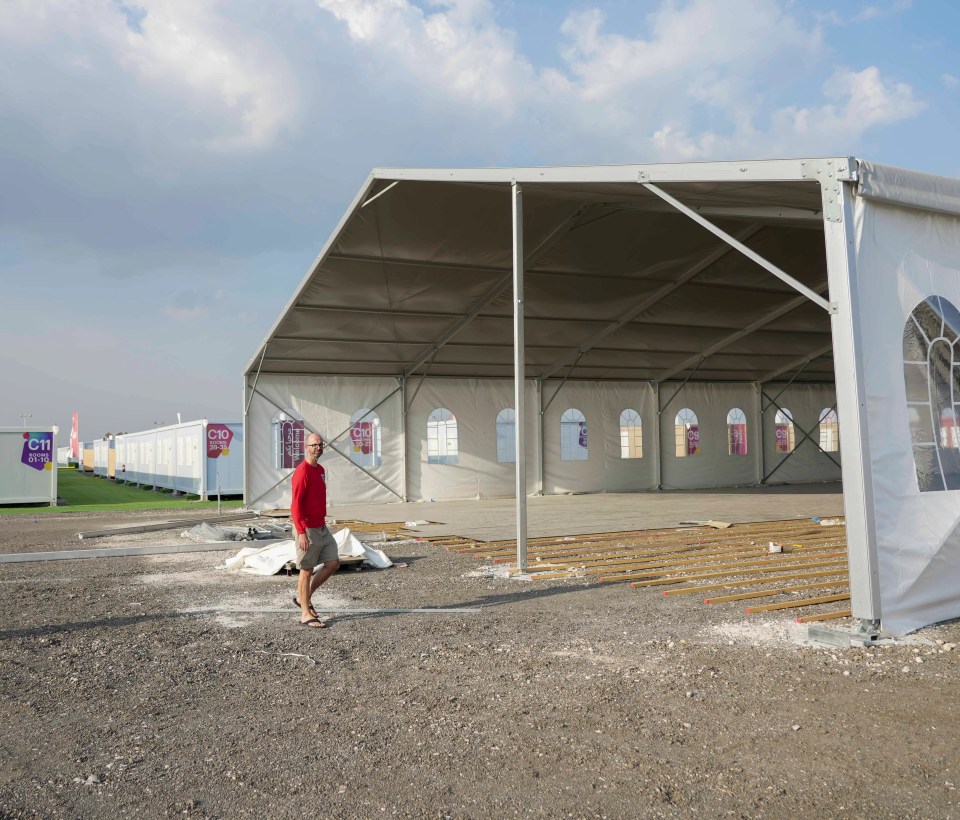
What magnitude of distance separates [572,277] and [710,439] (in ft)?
40.1

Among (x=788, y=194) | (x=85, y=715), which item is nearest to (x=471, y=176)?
(x=788, y=194)

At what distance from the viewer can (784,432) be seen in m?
26.3

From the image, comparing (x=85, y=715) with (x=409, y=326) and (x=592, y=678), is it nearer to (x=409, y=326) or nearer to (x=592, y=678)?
(x=592, y=678)

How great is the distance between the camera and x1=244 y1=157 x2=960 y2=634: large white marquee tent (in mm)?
6008

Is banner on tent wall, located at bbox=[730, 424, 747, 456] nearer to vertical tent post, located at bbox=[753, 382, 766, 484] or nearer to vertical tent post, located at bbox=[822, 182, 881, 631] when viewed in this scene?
vertical tent post, located at bbox=[753, 382, 766, 484]

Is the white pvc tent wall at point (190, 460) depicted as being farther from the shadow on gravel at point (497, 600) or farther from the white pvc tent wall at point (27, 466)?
the shadow on gravel at point (497, 600)

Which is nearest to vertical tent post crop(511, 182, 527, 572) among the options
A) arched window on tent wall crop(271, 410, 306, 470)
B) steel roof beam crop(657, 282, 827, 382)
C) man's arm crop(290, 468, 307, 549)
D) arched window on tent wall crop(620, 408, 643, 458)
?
man's arm crop(290, 468, 307, 549)

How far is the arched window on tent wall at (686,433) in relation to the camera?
24516 millimetres

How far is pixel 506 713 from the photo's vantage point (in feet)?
13.9

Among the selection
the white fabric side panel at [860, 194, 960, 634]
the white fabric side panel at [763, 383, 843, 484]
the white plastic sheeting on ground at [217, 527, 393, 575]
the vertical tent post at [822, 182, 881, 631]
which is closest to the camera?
the vertical tent post at [822, 182, 881, 631]

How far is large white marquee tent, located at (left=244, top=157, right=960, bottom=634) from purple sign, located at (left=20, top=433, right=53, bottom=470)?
21.0 feet

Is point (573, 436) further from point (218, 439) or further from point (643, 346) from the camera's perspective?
point (218, 439)

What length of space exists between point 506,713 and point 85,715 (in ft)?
7.32

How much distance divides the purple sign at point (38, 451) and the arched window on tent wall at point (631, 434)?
15588 millimetres
